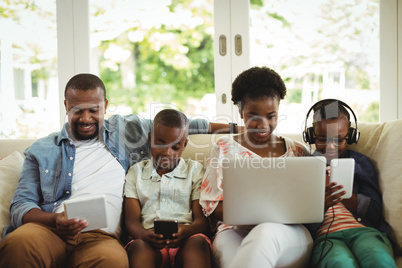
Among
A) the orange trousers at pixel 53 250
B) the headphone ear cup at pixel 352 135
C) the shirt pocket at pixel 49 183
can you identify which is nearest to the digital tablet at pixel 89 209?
the orange trousers at pixel 53 250

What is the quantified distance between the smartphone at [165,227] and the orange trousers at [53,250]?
16cm

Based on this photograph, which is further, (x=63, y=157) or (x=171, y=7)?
(x=171, y=7)

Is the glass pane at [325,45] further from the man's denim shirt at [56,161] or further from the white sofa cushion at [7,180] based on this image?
the white sofa cushion at [7,180]

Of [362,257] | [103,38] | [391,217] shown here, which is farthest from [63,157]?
[103,38]

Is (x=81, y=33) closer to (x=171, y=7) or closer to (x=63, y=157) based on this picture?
(x=171, y=7)

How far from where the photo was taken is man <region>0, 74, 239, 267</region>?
1327mm

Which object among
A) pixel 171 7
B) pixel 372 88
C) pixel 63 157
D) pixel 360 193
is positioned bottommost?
pixel 360 193

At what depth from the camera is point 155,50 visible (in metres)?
4.85

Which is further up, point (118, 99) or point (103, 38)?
point (103, 38)

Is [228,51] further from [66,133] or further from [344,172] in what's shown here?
[344,172]

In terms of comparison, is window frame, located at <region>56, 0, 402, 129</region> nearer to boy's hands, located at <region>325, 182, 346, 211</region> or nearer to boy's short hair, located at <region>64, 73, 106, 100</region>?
boy's short hair, located at <region>64, 73, 106, 100</region>

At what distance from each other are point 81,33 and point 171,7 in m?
0.75

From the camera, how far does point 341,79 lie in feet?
9.84

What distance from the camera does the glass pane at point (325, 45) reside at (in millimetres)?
2932
